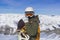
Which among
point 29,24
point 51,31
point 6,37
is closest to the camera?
point 29,24

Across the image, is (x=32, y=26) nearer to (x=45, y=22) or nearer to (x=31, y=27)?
(x=31, y=27)

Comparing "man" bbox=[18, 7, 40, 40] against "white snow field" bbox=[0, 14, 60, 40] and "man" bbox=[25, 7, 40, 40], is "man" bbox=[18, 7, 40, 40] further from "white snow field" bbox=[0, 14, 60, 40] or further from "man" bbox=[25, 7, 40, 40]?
"white snow field" bbox=[0, 14, 60, 40]

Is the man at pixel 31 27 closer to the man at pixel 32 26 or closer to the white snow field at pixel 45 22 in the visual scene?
the man at pixel 32 26

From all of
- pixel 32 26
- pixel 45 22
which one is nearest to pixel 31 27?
pixel 32 26

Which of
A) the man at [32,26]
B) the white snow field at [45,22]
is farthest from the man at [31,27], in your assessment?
the white snow field at [45,22]

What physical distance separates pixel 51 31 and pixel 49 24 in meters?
0.14

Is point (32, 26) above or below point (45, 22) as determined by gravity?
above

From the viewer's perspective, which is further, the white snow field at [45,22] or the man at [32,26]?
the white snow field at [45,22]

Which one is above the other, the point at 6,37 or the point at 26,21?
the point at 26,21

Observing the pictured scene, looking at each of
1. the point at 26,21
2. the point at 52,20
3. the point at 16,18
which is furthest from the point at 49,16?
the point at 26,21

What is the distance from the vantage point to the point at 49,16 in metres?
7.15

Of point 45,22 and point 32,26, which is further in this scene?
point 45,22

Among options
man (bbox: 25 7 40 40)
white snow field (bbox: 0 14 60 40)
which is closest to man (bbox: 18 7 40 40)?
man (bbox: 25 7 40 40)

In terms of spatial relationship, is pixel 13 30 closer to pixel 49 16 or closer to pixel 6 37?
pixel 6 37
